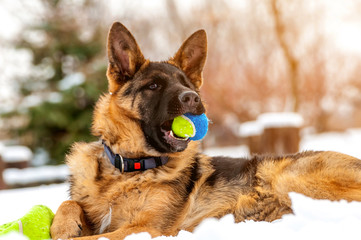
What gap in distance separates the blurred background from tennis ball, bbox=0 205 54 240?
18.0 feet

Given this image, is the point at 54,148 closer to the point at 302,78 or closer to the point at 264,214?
the point at 264,214

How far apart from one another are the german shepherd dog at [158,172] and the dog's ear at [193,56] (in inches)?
10.5

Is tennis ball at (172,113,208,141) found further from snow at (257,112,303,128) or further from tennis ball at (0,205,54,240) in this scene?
snow at (257,112,303,128)

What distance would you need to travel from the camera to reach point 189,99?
295cm

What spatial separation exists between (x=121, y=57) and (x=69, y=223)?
5.43 ft

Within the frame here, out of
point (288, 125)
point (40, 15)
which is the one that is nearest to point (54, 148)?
point (40, 15)

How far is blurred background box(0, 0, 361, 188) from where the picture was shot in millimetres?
11828

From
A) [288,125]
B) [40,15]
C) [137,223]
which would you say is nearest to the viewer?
[137,223]

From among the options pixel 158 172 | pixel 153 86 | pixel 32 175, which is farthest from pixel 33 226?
pixel 32 175

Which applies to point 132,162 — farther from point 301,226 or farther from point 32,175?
point 32,175

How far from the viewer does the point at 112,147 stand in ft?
10.5

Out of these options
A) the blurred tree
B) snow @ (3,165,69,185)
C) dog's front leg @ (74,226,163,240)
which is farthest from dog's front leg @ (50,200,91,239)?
the blurred tree

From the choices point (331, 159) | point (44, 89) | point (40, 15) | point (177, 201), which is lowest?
point (177, 201)

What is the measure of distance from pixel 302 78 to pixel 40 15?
1357cm
